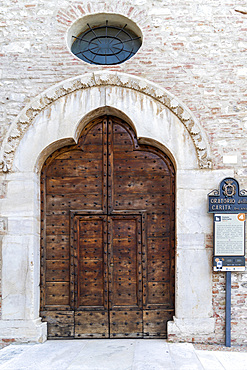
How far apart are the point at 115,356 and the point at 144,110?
10.3 ft

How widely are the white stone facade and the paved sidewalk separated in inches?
12.4

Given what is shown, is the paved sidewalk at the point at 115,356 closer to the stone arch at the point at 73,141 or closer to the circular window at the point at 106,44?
the stone arch at the point at 73,141

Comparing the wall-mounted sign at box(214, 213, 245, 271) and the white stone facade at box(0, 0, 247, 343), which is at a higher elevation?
the white stone facade at box(0, 0, 247, 343)

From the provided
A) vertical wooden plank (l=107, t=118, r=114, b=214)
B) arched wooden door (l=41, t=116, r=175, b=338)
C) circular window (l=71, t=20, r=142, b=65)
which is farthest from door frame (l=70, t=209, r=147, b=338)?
circular window (l=71, t=20, r=142, b=65)

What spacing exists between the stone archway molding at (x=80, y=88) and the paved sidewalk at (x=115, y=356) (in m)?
2.36

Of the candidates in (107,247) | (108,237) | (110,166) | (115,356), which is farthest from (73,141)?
(115,356)

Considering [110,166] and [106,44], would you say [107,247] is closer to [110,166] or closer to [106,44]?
[110,166]

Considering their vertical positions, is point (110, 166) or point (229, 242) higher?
point (110, 166)

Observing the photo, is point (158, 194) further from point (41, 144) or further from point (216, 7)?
point (216, 7)

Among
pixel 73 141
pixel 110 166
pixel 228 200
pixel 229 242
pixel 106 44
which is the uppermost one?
pixel 106 44

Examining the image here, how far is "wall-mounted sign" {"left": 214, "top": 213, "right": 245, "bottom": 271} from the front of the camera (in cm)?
496

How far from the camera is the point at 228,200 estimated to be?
502 centimetres

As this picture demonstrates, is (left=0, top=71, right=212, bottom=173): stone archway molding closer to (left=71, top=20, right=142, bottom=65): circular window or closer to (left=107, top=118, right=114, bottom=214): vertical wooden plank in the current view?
(left=71, top=20, right=142, bottom=65): circular window

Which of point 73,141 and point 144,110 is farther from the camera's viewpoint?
point 73,141
